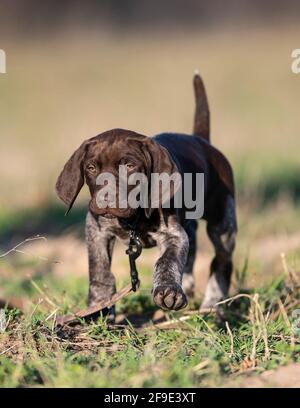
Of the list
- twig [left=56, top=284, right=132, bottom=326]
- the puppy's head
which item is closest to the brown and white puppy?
the puppy's head

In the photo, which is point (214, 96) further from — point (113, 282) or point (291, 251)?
point (113, 282)

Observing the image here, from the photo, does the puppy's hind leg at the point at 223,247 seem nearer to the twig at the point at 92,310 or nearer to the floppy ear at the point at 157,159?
the twig at the point at 92,310

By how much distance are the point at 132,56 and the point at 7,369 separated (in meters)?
23.8

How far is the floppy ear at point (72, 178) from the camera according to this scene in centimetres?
574

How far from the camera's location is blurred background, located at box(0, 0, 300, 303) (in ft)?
31.7

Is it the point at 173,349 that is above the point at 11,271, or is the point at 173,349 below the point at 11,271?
above

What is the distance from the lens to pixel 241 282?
727 centimetres

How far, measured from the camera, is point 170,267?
18.9 feet

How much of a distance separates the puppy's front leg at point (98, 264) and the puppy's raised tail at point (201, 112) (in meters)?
1.73

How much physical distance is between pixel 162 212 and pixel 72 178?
660 millimetres

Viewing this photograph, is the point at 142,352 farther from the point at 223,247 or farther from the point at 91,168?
the point at 223,247

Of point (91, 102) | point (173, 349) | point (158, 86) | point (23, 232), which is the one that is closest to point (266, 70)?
point (158, 86)

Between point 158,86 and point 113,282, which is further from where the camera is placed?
point 158,86

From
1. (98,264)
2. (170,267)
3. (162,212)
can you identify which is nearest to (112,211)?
(170,267)
